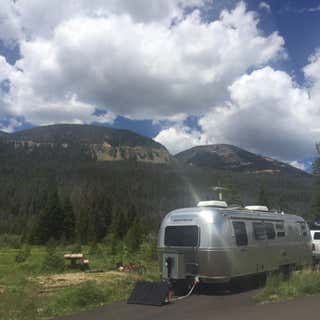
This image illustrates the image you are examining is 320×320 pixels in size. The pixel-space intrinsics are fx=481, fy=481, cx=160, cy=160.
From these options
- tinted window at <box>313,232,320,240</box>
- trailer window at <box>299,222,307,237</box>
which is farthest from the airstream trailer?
tinted window at <box>313,232,320,240</box>

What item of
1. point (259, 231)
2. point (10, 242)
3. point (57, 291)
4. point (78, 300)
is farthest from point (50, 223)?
point (78, 300)

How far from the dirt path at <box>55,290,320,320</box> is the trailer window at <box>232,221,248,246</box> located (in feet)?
8.36

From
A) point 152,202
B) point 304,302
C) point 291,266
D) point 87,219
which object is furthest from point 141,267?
point 152,202

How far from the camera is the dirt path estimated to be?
1017cm

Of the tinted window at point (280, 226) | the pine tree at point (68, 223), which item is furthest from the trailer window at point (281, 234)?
the pine tree at point (68, 223)

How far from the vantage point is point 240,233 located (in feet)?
52.0

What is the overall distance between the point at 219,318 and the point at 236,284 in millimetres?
7091

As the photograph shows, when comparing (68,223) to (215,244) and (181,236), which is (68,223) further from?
(215,244)

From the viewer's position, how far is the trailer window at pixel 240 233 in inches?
615

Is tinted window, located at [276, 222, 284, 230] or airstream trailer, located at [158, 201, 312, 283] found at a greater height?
tinted window, located at [276, 222, 284, 230]

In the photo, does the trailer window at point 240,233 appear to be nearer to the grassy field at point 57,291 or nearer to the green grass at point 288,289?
the green grass at point 288,289

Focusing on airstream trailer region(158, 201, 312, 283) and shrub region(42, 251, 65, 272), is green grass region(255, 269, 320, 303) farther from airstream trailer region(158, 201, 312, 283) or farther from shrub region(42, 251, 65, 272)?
shrub region(42, 251, 65, 272)

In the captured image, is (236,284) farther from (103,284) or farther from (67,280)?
(67,280)

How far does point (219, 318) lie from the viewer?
10.1 m
